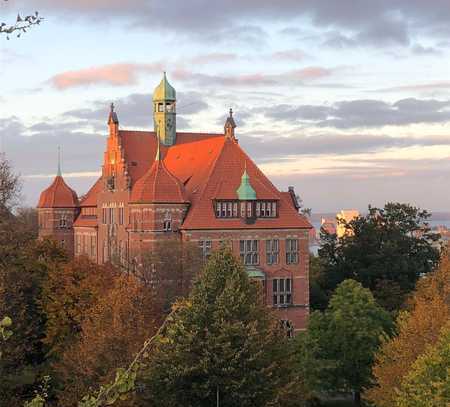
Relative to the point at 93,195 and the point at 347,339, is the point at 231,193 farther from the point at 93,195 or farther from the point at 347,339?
the point at 93,195

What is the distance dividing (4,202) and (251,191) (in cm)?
2729

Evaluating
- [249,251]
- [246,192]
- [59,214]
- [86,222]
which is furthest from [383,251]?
[59,214]

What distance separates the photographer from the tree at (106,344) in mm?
34156

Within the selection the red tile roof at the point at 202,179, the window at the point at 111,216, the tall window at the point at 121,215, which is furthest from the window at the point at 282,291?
the window at the point at 111,216

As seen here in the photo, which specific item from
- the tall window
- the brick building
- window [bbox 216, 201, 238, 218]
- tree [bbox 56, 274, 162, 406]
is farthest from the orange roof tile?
tree [bbox 56, 274, 162, 406]

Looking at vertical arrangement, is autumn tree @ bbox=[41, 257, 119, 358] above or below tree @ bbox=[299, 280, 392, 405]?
above

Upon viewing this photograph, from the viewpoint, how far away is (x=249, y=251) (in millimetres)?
66062

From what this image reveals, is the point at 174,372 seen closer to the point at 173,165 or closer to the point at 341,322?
the point at 341,322

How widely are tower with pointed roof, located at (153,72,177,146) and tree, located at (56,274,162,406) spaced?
131 feet

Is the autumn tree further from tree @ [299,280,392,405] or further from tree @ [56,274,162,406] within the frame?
tree @ [299,280,392,405]

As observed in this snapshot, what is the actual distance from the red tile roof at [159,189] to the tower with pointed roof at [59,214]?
25468 mm

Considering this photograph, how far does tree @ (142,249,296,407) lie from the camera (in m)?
32.7

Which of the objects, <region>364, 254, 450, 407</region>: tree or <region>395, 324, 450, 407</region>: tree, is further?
<region>364, 254, 450, 407</region>: tree

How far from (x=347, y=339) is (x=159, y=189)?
827 inches
